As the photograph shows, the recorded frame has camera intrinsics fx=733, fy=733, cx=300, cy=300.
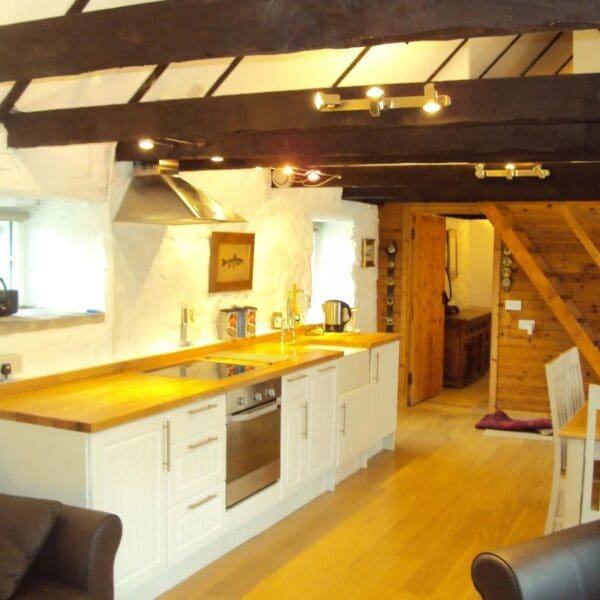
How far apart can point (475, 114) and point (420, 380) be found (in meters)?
5.13

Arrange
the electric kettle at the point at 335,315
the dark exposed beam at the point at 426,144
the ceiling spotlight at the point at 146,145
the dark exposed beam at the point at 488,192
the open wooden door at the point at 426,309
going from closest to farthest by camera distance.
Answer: the dark exposed beam at the point at 426,144 → the ceiling spotlight at the point at 146,145 → the dark exposed beam at the point at 488,192 → the electric kettle at the point at 335,315 → the open wooden door at the point at 426,309

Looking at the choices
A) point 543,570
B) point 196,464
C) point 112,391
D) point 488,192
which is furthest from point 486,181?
point 543,570

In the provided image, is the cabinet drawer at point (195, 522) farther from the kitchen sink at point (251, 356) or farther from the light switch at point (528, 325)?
the light switch at point (528, 325)

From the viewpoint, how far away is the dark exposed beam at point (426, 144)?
125 inches

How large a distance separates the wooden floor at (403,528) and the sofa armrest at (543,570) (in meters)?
1.21

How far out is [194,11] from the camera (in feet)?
6.64

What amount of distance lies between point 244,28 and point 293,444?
2854 millimetres

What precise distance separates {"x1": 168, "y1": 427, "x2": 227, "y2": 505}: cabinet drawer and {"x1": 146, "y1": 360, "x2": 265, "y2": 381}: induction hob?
0.40 m

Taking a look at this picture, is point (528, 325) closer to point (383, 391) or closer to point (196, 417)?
point (383, 391)

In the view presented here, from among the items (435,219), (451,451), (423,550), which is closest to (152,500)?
(423,550)

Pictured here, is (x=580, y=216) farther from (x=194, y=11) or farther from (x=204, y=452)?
(x=194, y=11)

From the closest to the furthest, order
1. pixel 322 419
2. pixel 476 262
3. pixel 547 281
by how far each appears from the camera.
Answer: pixel 322 419 < pixel 547 281 < pixel 476 262

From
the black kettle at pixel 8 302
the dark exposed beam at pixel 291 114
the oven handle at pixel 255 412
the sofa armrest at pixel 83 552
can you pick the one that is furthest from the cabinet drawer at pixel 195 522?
the dark exposed beam at pixel 291 114

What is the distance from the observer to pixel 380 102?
2.62 meters
